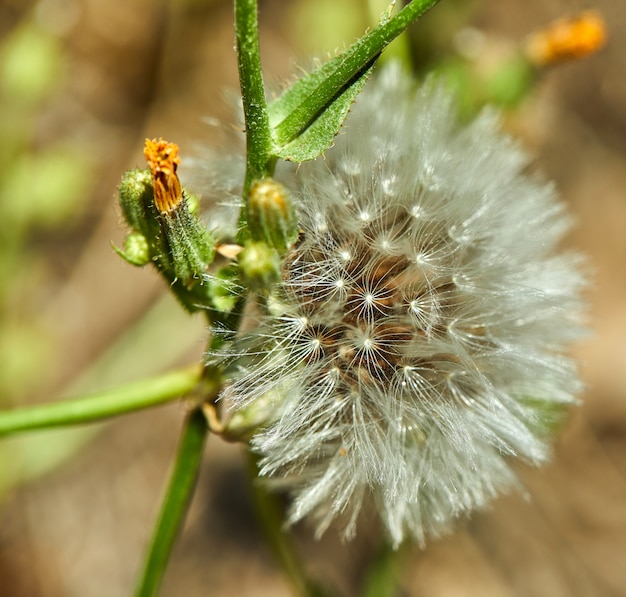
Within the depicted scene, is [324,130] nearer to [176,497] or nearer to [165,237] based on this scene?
[165,237]

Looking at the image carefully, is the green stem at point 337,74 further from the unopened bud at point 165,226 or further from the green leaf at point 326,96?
the unopened bud at point 165,226

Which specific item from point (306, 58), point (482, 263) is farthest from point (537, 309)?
point (306, 58)

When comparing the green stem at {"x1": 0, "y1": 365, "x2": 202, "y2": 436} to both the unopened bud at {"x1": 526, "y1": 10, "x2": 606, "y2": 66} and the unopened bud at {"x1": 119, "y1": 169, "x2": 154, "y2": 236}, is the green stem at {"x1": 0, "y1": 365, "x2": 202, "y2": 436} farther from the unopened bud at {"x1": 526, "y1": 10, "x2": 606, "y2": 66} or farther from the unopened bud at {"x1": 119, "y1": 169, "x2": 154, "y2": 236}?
the unopened bud at {"x1": 526, "y1": 10, "x2": 606, "y2": 66}

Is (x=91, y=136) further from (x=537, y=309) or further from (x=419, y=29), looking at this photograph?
(x=537, y=309)

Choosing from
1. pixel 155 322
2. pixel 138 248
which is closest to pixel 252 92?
pixel 138 248

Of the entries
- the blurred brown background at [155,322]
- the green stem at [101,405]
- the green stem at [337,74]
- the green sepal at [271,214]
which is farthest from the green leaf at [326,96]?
the blurred brown background at [155,322]
